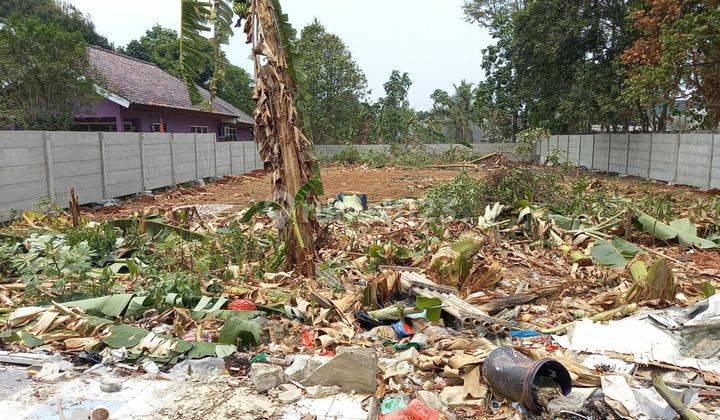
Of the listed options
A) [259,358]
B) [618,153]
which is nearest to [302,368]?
[259,358]

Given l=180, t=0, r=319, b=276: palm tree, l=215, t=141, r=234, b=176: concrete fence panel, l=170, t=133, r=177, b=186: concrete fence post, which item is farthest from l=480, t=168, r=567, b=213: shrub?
l=215, t=141, r=234, b=176: concrete fence panel

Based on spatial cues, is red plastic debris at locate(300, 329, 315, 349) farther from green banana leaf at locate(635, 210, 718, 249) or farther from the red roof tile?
the red roof tile

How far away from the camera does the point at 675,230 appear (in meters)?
7.38

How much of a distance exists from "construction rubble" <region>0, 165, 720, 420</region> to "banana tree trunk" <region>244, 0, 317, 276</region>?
0.54m

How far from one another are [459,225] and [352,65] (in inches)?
941

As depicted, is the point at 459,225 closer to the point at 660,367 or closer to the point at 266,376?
the point at 660,367

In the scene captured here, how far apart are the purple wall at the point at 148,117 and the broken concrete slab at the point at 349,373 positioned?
16399mm

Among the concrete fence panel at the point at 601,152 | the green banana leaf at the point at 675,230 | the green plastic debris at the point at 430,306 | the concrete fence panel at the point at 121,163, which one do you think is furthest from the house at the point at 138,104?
the concrete fence panel at the point at 601,152

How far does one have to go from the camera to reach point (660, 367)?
3473mm

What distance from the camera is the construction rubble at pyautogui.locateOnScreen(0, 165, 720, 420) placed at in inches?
123

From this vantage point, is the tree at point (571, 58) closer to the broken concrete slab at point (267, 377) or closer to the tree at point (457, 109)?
the tree at point (457, 109)

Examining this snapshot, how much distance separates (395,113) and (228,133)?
34.5 ft

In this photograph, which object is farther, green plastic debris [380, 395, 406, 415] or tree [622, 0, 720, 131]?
tree [622, 0, 720, 131]

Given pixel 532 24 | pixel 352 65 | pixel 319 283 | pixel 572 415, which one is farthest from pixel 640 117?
pixel 572 415
